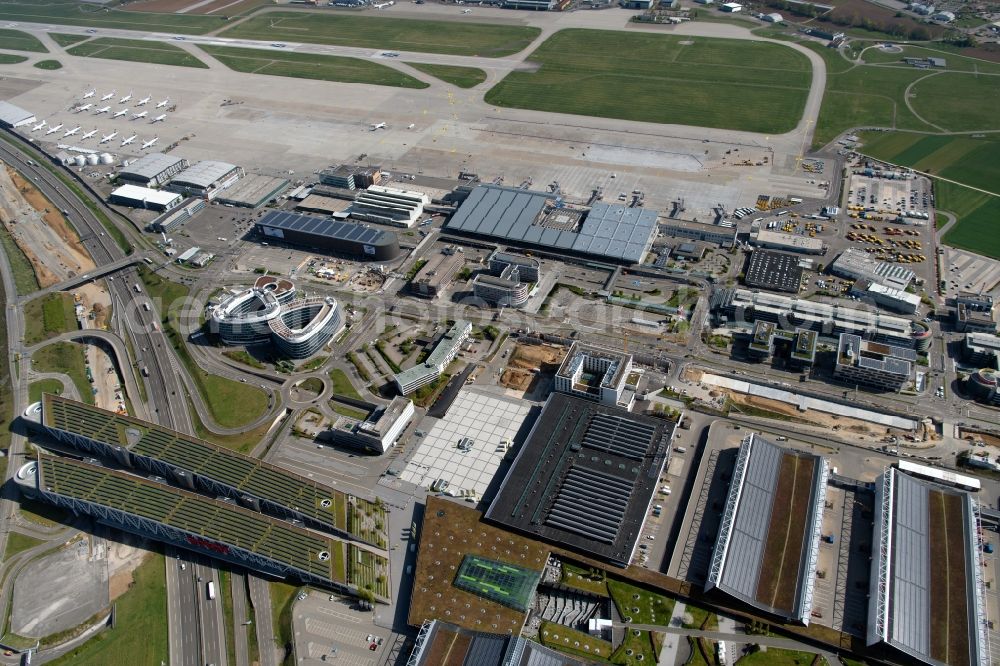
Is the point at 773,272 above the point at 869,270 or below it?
below

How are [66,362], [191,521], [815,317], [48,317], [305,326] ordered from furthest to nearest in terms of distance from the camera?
[48,317]
[305,326]
[66,362]
[815,317]
[191,521]

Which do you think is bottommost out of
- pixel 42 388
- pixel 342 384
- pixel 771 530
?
pixel 42 388

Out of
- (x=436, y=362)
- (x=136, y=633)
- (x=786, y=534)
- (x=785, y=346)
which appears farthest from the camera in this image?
(x=785, y=346)

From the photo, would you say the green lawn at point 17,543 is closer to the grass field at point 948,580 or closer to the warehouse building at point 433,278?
the warehouse building at point 433,278

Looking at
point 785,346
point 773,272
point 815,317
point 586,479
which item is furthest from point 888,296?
point 586,479

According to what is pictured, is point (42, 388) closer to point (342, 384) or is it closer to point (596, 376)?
point (342, 384)

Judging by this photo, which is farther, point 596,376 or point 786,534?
point 596,376

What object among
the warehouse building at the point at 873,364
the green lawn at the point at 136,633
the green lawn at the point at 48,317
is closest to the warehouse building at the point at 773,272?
the warehouse building at the point at 873,364
